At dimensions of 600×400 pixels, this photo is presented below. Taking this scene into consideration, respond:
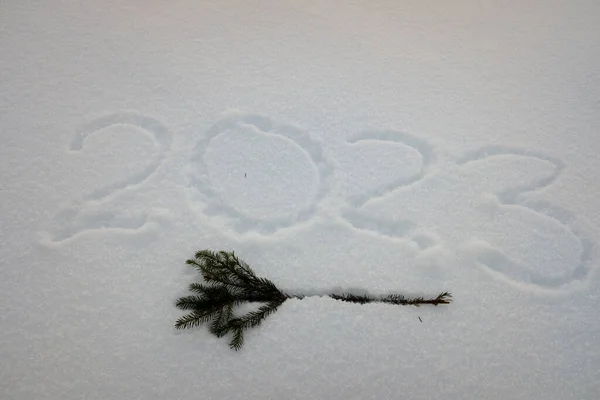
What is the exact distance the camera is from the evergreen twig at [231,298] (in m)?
1.27

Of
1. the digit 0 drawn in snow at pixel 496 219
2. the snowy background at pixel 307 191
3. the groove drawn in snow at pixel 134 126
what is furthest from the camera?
the groove drawn in snow at pixel 134 126

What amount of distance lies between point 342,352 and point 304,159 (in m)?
0.55

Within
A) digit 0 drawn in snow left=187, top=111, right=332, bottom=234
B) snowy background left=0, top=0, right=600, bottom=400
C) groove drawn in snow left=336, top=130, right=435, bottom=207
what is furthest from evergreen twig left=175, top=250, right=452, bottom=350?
groove drawn in snow left=336, top=130, right=435, bottom=207

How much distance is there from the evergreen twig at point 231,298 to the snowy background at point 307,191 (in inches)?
1.0

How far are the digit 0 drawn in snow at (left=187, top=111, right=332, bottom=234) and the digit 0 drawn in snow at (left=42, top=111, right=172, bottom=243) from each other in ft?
0.37

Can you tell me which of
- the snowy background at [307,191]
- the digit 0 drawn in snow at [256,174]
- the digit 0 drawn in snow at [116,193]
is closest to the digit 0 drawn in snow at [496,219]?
the snowy background at [307,191]

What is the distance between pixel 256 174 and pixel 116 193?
1.15 ft

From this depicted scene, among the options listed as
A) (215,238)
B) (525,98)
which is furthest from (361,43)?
(215,238)

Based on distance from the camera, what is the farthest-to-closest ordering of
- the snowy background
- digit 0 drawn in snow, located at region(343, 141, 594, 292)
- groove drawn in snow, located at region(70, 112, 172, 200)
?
groove drawn in snow, located at region(70, 112, 172, 200) < digit 0 drawn in snow, located at region(343, 141, 594, 292) < the snowy background

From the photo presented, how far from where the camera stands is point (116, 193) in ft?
4.99

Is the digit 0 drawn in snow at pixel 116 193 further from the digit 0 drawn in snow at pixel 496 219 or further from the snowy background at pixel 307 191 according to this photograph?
the digit 0 drawn in snow at pixel 496 219

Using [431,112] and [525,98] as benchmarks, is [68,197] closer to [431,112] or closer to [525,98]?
[431,112]

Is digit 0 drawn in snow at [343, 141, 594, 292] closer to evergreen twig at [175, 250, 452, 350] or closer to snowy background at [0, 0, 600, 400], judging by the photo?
snowy background at [0, 0, 600, 400]

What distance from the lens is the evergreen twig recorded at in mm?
1267
